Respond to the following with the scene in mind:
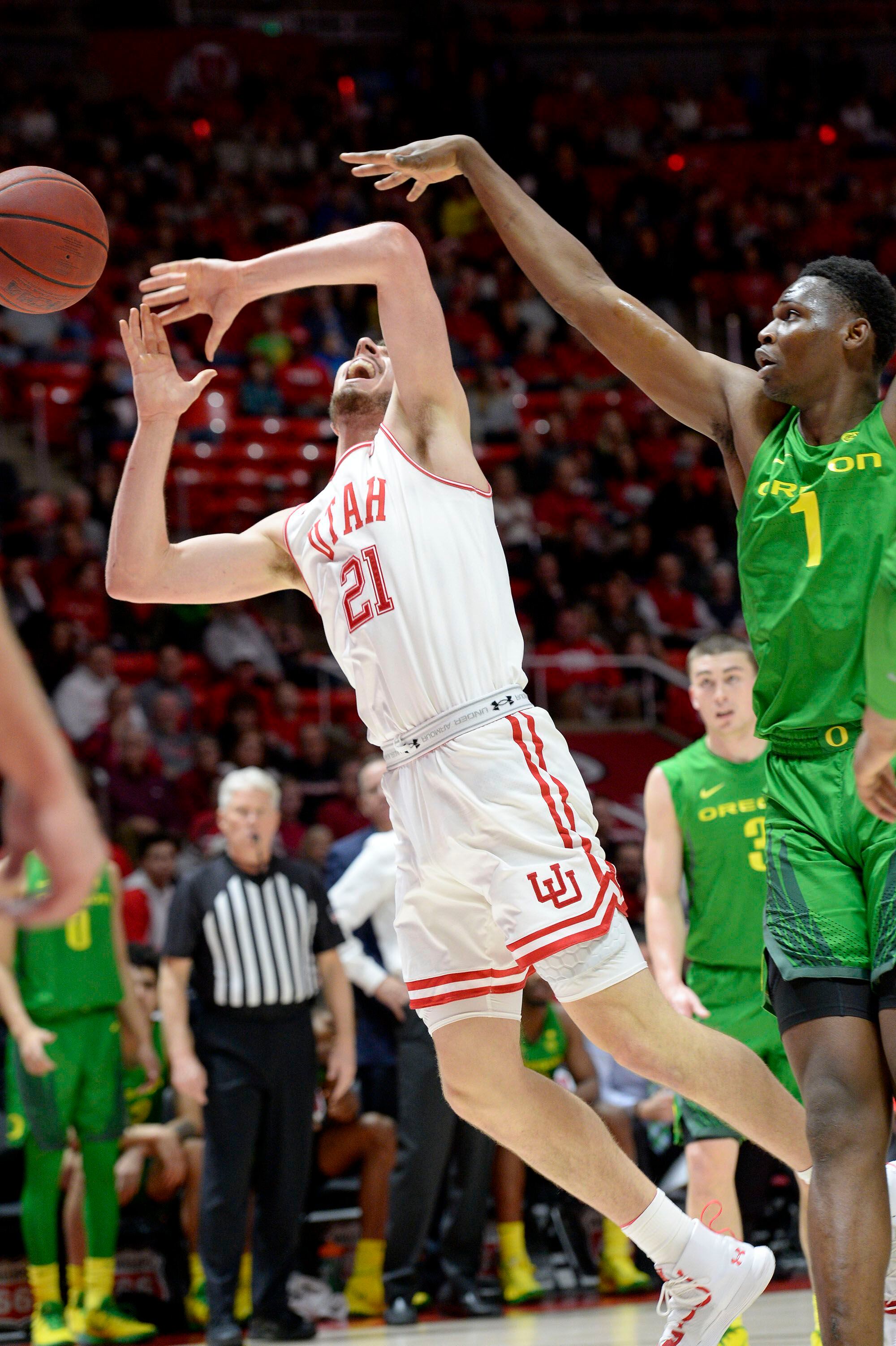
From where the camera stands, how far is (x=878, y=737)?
9.05ft

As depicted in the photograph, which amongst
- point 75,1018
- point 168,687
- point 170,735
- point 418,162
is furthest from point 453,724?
point 168,687

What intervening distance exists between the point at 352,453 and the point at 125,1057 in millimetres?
4550

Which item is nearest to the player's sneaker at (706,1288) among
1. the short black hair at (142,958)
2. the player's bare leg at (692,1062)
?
the player's bare leg at (692,1062)

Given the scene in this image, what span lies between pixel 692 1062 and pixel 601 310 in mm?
1793

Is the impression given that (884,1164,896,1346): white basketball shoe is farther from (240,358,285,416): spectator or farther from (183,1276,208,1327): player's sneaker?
(240,358,285,416): spectator

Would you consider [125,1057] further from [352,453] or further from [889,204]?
[889,204]

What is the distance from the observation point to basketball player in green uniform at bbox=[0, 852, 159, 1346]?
6.96 metres

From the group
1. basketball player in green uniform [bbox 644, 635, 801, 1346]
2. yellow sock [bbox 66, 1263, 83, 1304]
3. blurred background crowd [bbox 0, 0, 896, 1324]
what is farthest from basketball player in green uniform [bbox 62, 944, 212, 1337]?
basketball player in green uniform [bbox 644, 635, 801, 1346]

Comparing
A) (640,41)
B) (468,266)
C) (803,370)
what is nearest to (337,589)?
(803,370)

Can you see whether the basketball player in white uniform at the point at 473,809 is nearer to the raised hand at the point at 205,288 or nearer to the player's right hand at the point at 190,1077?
the raised hand at the point at 205,288

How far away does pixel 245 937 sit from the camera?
7.17 metres

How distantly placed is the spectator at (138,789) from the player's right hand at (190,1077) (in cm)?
356

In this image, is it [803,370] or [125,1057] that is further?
[125,1057]

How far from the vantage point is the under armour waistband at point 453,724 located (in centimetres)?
383
